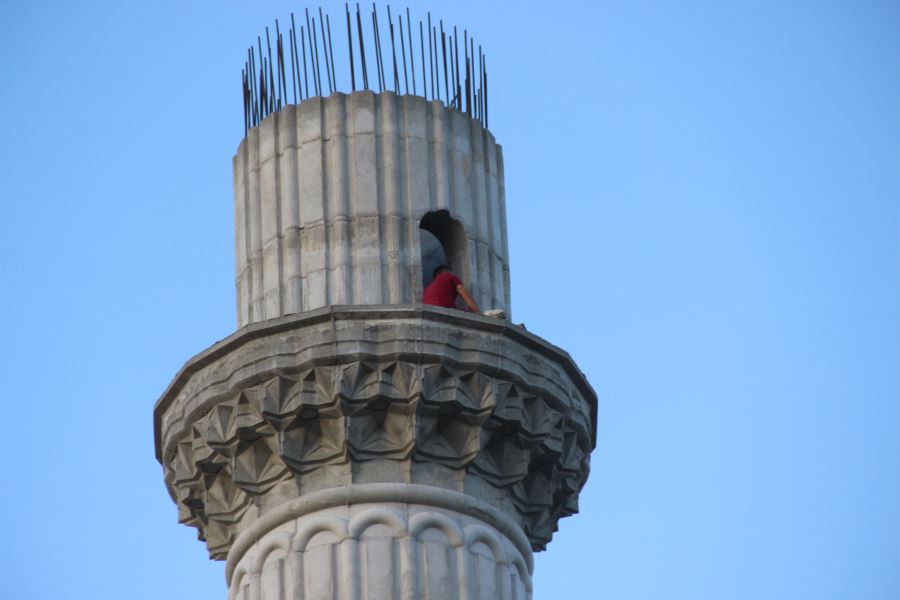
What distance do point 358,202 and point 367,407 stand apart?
2.62 metres

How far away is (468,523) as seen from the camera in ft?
93.9

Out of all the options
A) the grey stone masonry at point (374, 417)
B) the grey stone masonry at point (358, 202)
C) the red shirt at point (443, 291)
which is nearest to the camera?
the grey stone masonry at point (374, 417)

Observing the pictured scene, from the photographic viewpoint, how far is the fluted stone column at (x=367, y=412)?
28.3 meters

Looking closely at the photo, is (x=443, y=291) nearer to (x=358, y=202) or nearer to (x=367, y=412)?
(x=358, y=202)

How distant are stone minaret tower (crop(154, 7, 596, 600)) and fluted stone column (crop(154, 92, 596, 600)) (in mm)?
21

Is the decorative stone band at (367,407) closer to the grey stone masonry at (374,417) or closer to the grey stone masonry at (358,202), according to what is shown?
the grey stone masonry at (374,417)

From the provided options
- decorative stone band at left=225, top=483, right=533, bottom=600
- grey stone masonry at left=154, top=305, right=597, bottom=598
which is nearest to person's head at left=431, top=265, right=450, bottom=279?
grey stone masonry at left=154, top=305, right=597, bottom=598

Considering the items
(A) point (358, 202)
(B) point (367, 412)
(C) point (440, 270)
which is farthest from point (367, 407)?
(A) point (358, 202)

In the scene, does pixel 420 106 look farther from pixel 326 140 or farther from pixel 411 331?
pixel 411 331

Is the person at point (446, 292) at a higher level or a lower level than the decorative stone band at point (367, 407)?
higher

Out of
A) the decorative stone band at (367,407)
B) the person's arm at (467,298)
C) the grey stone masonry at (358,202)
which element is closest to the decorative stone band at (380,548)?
the decorative stone band at (367,407)

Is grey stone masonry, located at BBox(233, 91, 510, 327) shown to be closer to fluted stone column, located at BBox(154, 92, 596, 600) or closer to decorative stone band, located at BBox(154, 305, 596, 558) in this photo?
fluted stone column, located at BBox(154, 92, 596, 600)

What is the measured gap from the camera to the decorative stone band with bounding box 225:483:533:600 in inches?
1096

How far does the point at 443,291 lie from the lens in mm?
29609
